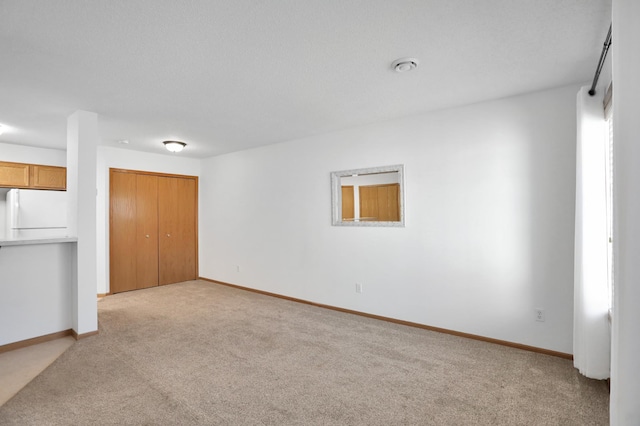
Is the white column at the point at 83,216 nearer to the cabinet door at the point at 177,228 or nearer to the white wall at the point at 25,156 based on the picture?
the white wall at the point at 25,156

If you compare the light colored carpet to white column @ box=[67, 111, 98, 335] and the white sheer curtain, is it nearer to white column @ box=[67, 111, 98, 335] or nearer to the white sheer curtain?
white column @ box=[67, 111, 98, 335]

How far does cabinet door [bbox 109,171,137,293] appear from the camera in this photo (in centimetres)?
554

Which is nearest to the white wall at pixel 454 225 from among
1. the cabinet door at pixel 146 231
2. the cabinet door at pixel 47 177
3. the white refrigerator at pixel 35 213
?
the cabinet door at pixel 146 231

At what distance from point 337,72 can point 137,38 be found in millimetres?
1437

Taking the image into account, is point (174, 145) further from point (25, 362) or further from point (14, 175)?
point (25, 362)

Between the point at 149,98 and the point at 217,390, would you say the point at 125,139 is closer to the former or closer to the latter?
the point at 149,98

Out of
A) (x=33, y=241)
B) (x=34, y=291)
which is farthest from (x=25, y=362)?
(x=33, y=241)

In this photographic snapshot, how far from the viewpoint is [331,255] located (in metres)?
4.61

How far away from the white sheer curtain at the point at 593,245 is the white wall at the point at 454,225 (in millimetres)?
477

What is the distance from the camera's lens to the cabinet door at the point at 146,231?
231 inches

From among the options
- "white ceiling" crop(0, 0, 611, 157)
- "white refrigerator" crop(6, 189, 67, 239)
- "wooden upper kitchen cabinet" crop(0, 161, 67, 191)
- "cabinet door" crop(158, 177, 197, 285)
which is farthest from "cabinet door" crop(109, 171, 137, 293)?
"white ceiling" crop(0, 0, 611, 157)

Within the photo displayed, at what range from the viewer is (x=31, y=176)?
514 cm

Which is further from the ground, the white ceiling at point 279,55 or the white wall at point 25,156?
the white ceiling at point 279,55

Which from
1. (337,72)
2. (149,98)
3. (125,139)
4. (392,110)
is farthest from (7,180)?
(392,110)
